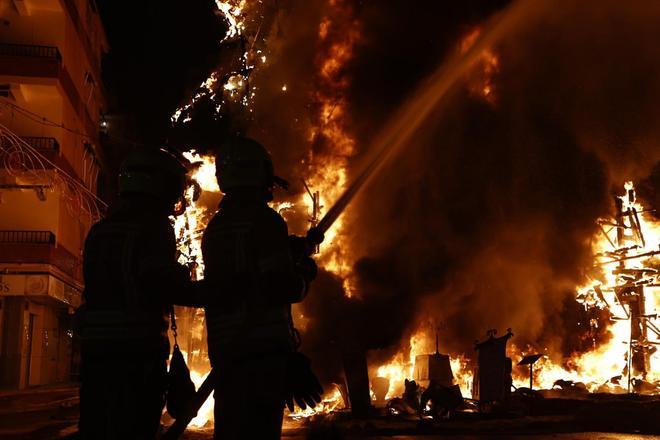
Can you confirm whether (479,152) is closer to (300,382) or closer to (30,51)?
(30,51)

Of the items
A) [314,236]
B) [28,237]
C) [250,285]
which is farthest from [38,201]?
[250,285]

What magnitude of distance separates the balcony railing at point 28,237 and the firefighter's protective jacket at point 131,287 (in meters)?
21.2

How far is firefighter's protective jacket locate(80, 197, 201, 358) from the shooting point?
3855 mm

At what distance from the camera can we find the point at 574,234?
2355cm

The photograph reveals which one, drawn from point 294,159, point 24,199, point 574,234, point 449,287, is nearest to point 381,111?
point 294,159

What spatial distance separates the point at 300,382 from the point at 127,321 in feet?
3.48

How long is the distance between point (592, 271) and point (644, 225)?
215cm

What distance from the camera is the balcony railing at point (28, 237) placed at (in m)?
23.5

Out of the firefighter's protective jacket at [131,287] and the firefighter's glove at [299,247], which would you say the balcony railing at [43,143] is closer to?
the firefighter's protective jacket at [131,287]

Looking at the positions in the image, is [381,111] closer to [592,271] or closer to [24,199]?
[592,271]

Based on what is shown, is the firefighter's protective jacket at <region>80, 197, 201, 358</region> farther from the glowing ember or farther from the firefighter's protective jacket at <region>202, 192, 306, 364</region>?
the glowing ember

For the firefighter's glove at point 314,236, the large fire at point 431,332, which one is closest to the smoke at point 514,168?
the large fire at point 431,332

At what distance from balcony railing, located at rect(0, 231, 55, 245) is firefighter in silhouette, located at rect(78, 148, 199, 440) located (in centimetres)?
2119

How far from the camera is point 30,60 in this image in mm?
23594
